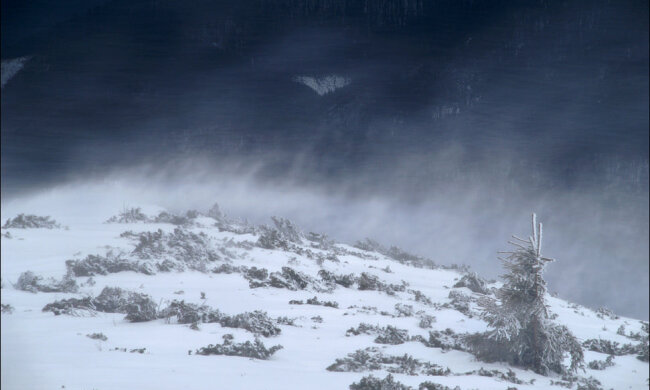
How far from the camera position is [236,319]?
34.1 ft

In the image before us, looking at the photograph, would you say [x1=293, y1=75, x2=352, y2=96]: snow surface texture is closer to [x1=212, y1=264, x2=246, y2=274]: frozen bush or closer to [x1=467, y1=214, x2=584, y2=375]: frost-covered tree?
[x1=467, y1=214, x2=584, y2=375]: frost-covered tree

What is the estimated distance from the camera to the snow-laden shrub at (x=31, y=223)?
16047mm

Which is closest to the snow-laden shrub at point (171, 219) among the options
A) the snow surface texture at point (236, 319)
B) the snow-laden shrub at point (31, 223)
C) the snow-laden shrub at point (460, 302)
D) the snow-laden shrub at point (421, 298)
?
the snow surface texture at point (236, 319)

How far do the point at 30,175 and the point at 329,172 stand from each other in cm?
822

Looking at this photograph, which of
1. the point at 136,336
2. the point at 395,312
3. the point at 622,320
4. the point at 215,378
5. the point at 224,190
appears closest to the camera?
the point at 215,378

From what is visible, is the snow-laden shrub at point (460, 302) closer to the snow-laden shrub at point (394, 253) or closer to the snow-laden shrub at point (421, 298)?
the snow-laden shrub at point (421, 298)

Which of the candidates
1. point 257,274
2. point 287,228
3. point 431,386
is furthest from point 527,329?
point 287,228

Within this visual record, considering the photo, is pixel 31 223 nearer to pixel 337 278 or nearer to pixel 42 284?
pixel 42 284

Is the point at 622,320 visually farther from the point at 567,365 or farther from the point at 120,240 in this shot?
the point at 120,240

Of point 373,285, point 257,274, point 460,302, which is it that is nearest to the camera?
point 257,274

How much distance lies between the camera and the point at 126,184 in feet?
40.1

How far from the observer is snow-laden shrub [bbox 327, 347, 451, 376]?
8.44 metres

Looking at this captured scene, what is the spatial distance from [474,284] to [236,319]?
409 inches

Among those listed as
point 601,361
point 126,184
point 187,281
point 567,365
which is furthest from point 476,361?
point 126,184
